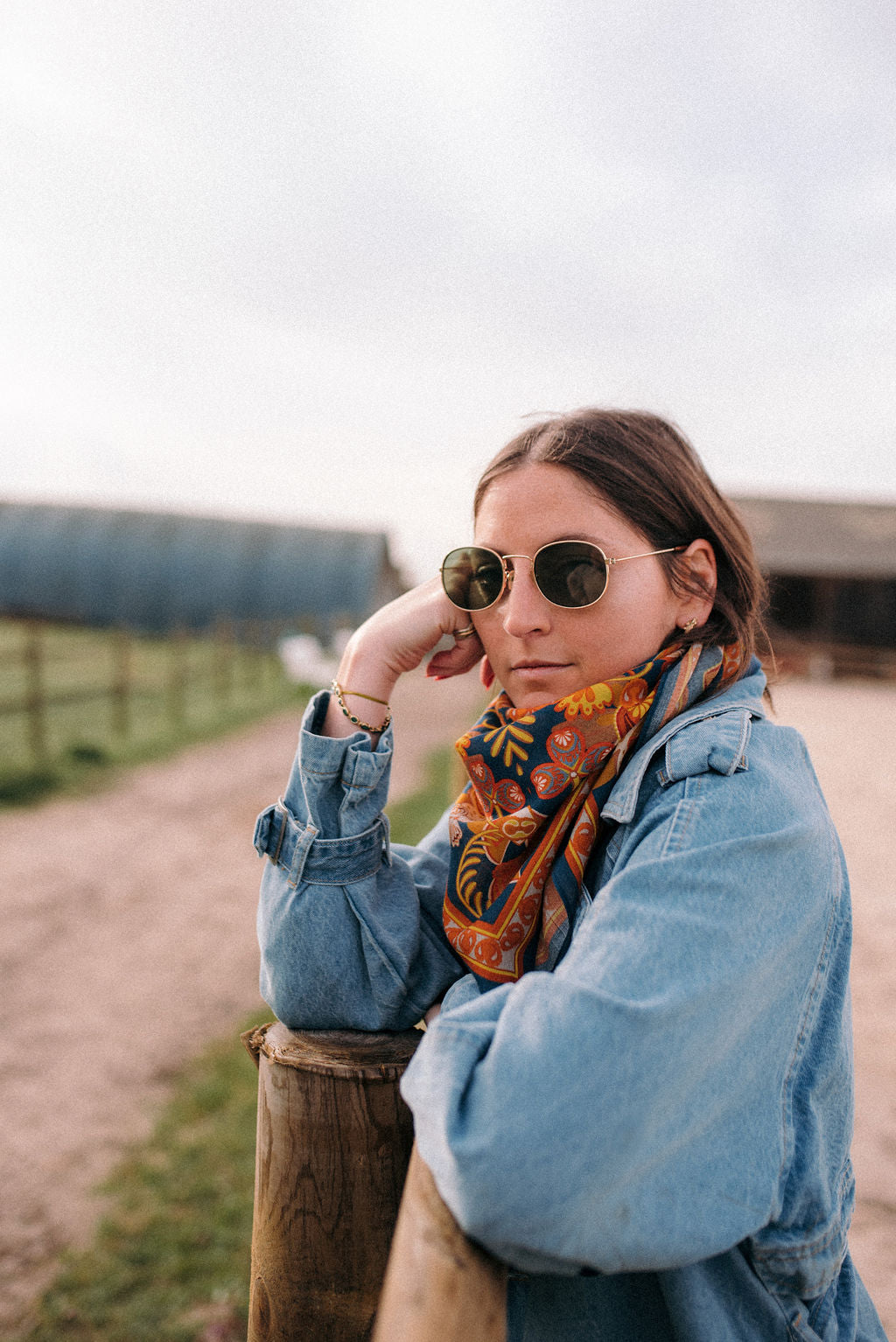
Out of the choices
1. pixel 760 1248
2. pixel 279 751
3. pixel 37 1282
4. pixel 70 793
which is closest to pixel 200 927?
pixel 37 1282

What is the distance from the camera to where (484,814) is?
4.62 feet

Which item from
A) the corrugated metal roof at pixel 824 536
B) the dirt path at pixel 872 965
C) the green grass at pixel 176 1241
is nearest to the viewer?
the green grass at pixel 176 1241

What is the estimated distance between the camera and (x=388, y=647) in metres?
1.54

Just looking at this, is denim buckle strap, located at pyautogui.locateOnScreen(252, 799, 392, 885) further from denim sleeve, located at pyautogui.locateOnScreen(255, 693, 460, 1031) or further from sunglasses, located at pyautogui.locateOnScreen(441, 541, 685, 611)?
sunglasses, located at pyautogui.locateOnScreen(441, 541, 685, 611)

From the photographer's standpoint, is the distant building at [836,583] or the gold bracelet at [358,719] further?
the distant building at [836,583]

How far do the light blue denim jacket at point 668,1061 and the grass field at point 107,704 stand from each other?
6.62 metres

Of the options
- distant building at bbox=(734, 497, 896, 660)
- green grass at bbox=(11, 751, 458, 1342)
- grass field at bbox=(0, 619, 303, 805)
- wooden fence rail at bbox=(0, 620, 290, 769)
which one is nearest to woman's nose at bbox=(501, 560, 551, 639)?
green grass at bbox=(11, 751, 458, 1342)

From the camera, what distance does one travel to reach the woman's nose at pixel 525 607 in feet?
4.46

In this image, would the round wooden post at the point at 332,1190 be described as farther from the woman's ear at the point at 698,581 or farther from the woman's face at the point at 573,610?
the woman's ear at the point at 698,581

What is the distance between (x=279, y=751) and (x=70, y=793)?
286 centimetres

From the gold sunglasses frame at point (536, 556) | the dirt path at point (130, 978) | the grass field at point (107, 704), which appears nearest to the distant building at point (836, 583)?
the grass field at point (107, 704)

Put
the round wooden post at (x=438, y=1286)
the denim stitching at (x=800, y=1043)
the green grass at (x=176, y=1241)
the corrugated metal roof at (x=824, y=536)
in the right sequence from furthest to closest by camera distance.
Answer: the corrugated metal roof at (x=824, y=536), the green grass at (x=176, y=1241), the denim stitching at (x=800, y=1043), the round wooden post at (x=438, y=1286)


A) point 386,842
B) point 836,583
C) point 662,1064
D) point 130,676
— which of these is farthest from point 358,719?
point 836,583

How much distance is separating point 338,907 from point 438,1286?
0.61 metres
